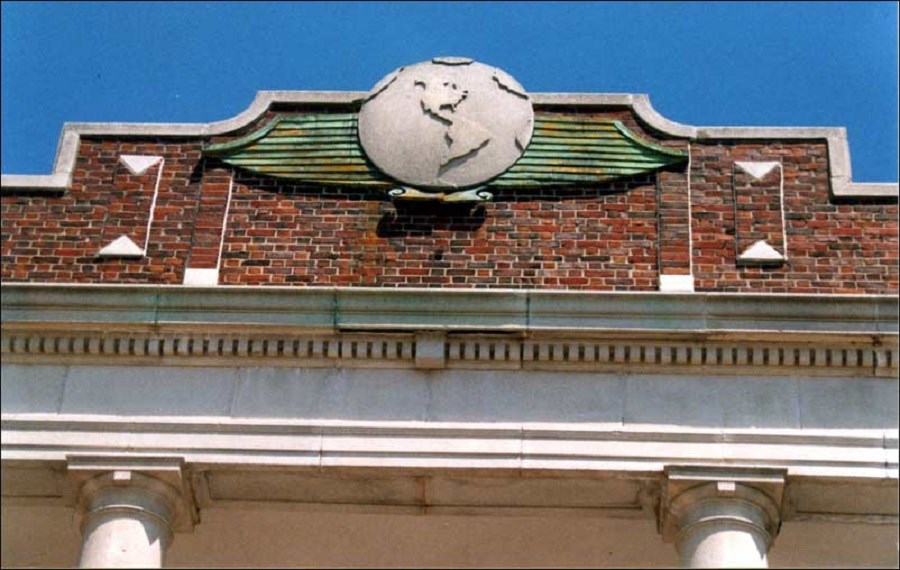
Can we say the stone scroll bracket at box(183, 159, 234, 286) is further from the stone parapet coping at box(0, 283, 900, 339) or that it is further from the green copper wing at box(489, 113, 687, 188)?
the green copper wing at box(489, 113, 687, 188)

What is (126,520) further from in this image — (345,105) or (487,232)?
(345,105)

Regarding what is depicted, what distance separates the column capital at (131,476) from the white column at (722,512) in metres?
4.72

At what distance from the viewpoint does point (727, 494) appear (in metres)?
19.6

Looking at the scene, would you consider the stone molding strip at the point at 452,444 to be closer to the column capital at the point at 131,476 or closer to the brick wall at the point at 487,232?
the column capital at the point at 131,476

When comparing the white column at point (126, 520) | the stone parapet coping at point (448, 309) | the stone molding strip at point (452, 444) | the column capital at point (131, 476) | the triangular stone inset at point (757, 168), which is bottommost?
the white column at point (126, 520)

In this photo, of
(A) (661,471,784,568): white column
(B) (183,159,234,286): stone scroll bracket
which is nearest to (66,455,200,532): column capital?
(B) (183,159,234,286): stone scroll bracket

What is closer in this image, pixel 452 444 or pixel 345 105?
pixel 452 444

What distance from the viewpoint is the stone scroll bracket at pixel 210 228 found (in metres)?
21.2

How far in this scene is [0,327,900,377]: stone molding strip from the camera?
66.8 feet

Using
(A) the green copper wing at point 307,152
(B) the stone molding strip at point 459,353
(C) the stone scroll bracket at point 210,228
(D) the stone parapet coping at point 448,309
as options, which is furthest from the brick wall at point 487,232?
(B) the stone molding strip at point 459,353

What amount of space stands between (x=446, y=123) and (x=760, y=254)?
3.60m

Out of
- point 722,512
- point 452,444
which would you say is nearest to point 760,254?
point 722,512

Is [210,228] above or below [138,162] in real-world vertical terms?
below

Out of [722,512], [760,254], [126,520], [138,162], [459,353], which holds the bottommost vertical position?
[126,520]
